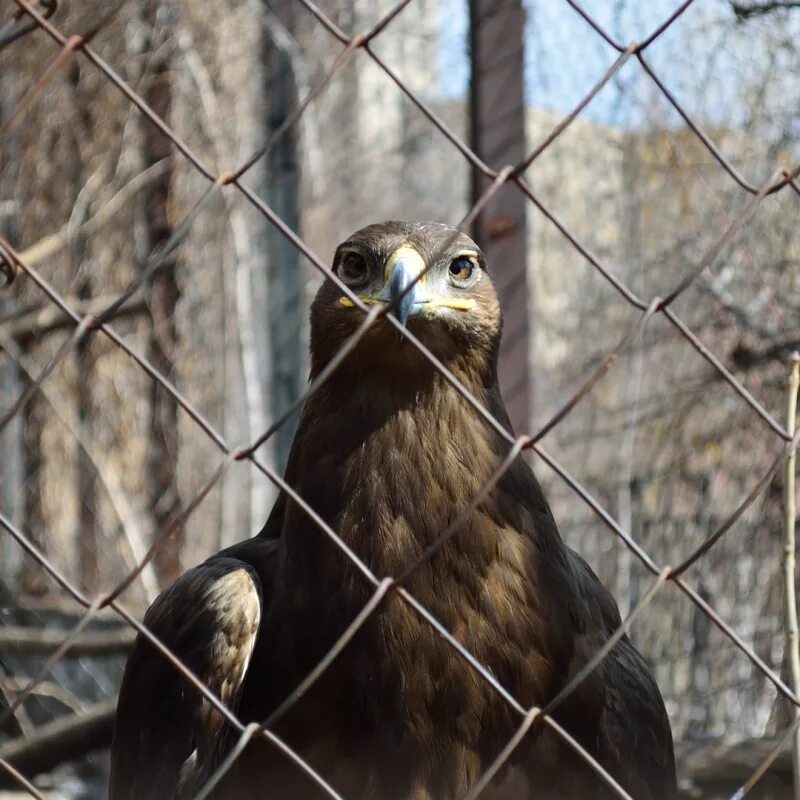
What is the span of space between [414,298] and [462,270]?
33cm

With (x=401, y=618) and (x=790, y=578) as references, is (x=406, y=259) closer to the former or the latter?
(x=401, y=618)

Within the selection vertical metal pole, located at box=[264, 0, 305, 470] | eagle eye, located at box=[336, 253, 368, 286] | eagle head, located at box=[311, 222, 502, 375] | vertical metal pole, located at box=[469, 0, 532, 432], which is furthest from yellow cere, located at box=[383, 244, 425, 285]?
vertical metal pole, located at box=[264, 0, 305, 470]

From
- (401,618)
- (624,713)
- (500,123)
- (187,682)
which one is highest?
(500,123)

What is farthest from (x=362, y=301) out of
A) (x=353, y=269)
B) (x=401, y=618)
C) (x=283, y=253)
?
(x=283, y=253)

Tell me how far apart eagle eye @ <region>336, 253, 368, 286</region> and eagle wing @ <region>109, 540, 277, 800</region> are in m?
0.70

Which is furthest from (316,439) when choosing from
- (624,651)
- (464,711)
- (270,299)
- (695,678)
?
(270,299)

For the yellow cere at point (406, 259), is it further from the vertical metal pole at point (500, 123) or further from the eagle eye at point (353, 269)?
the vertical metal pole at point (500, 123)

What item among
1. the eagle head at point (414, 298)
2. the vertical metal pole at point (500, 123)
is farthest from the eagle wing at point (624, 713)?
the vertical metal pole at point (500, 123)

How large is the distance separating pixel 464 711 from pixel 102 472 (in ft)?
12.2

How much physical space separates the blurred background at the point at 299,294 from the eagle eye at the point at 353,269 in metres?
1.38

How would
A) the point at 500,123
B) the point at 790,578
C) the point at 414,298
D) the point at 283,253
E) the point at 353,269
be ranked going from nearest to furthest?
the point at 790,578
the point at 414,298
the point at 353,269
the point at 500,123
the point at 283,253

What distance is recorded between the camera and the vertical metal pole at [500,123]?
13.3 feet

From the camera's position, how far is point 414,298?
258 centimetres

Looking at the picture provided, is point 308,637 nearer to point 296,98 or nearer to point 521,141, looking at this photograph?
point 521,141
